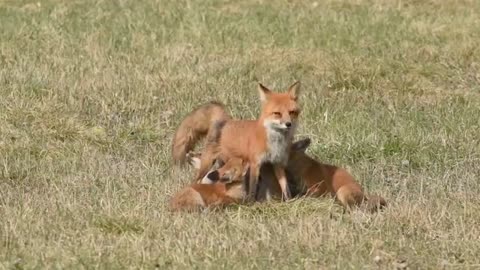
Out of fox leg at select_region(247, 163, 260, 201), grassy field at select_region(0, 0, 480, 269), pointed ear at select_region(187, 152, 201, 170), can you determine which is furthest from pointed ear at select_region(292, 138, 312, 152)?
pointed ear at select_region(187, 152, 201, 170)

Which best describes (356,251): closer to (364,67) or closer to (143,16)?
(364,67)

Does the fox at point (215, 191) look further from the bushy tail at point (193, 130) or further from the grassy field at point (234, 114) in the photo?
the bushy tail at point (193, 130)

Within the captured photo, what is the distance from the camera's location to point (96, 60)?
13.3 metres

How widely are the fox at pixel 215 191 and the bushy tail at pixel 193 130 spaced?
0.75 m

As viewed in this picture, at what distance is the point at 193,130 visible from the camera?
361 inches

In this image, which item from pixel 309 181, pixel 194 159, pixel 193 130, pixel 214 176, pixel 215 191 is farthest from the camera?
pixel 193 130

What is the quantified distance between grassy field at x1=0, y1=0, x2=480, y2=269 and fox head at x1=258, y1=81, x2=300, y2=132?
0.69 m

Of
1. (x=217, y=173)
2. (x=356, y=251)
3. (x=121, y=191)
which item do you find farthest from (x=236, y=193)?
(x=356, y=251)

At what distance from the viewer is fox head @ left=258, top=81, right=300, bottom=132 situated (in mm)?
8141

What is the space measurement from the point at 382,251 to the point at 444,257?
1.34ft

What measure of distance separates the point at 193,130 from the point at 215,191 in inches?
53.5

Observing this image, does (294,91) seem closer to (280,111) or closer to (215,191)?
(280,111)

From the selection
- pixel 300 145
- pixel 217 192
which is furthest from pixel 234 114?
pixel 217 192

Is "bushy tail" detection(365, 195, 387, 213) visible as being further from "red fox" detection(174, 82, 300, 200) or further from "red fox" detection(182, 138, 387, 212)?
"red fox" detection(174, 82, 300, 200)
